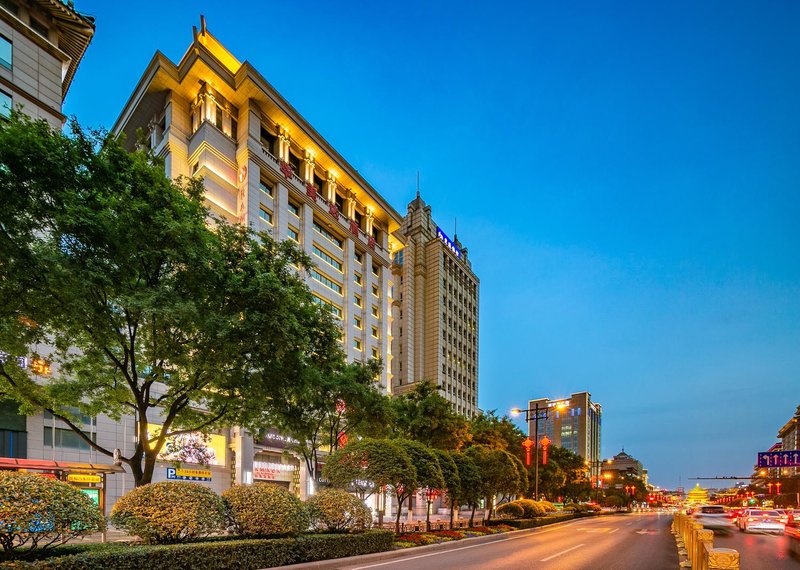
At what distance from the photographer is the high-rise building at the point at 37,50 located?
27766mm

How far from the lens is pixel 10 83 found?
27.4m

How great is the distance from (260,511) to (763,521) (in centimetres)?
3417

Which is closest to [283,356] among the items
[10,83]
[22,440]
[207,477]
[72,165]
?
[72,165]

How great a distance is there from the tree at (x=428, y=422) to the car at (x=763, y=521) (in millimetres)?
19172

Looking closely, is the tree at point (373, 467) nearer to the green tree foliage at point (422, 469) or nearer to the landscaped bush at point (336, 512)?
Answer: the green tree foliage at point (422, 469)

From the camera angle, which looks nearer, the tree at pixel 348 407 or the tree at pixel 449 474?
the tree at pixel 449 474

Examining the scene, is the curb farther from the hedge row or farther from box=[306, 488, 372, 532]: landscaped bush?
box=[306, 488, 372, 532]: landscaped bush

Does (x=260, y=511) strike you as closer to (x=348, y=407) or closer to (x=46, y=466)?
(x=46, y=466)

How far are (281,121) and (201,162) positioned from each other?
10.9m

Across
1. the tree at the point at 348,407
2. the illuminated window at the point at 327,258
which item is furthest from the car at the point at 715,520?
the illuminated window at the point at 327,258

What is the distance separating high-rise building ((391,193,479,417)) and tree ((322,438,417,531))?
2272 inches

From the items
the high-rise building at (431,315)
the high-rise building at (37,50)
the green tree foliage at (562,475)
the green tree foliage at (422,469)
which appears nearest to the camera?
the green tree foliage at (422,469)

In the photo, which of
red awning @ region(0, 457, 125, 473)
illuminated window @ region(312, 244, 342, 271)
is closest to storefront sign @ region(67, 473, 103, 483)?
red awning @ region(0, 457, 125, 473)

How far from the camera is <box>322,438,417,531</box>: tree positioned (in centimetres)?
1878
